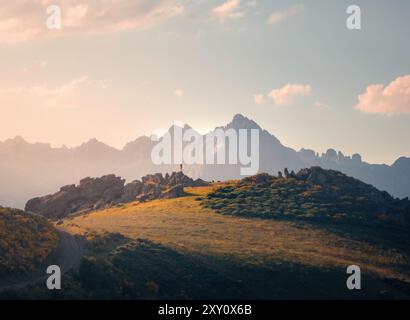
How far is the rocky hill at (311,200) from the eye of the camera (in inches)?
4092

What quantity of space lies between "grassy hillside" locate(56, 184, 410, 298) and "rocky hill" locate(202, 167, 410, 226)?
6.49 meters

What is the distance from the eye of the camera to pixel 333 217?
330 feet

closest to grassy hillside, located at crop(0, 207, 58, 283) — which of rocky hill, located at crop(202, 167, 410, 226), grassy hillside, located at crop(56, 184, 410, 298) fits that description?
grassy hillside, located at crop(56, 184, 410, 298)

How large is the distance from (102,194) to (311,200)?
69918mm

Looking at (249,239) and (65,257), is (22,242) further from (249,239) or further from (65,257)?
(249,239)

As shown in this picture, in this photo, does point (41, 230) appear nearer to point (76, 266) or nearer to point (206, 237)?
point (76, 266)

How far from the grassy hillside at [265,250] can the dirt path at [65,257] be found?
689 centimetres

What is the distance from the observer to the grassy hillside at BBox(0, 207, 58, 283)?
56178 millimetres

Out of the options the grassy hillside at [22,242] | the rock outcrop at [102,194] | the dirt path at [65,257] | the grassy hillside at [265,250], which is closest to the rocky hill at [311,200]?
the grassy hillside at [265,250]

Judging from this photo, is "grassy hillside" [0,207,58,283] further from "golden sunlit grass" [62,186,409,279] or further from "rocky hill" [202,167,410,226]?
"rocky hill" [202,167,410,226]

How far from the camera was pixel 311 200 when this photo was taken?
113 m

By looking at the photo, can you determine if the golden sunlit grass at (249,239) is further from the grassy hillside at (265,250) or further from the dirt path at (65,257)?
the dirt path at (65,257)
